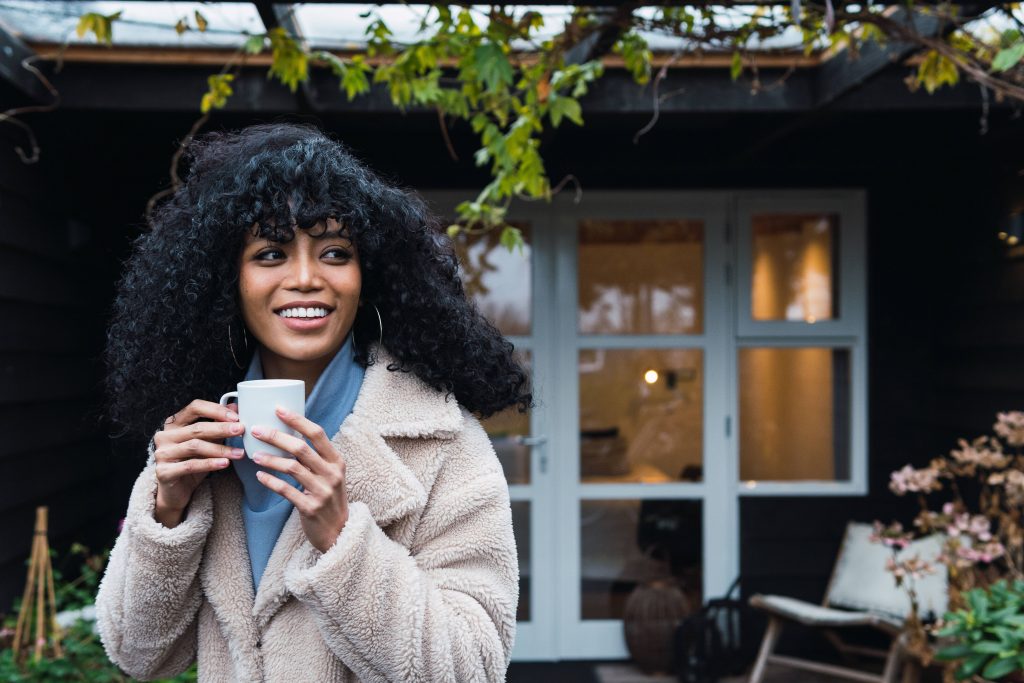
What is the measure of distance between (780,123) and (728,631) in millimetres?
2102

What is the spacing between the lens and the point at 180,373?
1.11 m

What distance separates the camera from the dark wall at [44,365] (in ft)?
8.86

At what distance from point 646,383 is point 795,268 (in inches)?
33.4

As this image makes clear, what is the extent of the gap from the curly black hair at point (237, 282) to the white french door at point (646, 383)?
2.72m

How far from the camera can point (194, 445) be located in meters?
0.97

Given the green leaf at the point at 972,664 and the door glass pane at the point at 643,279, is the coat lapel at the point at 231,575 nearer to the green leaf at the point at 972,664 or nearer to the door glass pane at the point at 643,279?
the green leaf at the point at 972,664

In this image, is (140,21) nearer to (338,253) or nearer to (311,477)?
(338,253)

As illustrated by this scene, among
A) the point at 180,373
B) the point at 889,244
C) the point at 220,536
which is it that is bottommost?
the point at 220,536

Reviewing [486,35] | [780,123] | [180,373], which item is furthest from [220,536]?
[780,123]

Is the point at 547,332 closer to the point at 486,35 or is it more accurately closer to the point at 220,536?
the point at 486,35

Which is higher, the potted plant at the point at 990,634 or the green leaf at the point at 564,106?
the green leaf at the point at 564,106

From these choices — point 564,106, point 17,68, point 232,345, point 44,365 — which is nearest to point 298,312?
point 232,345

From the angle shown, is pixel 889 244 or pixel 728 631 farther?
pixel 889 244

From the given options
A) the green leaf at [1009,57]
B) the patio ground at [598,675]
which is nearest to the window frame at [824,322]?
the patio ground at [598,675]
